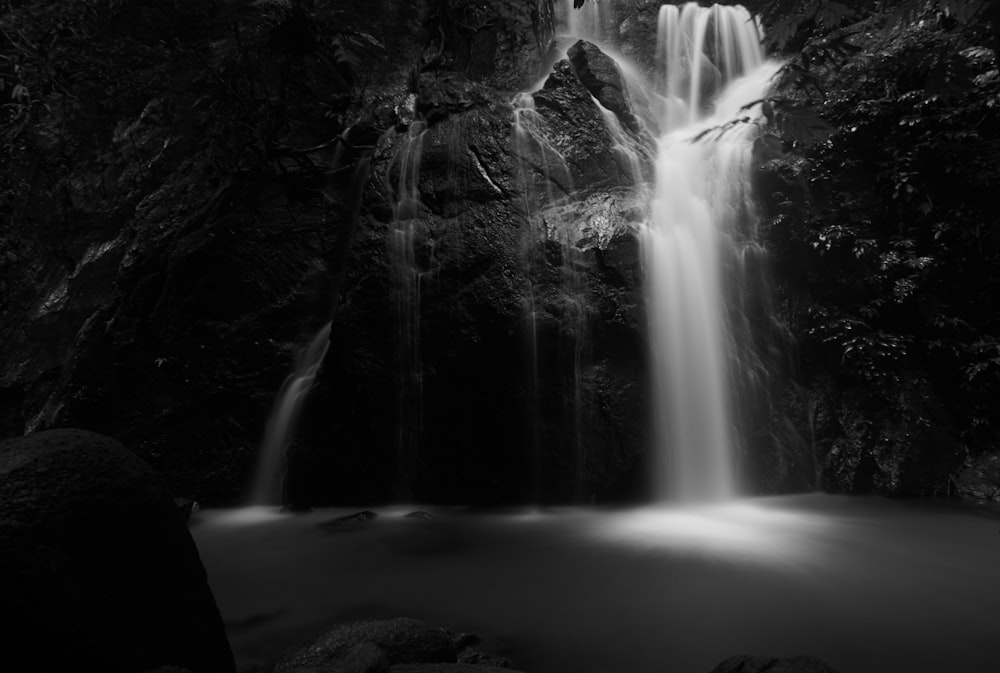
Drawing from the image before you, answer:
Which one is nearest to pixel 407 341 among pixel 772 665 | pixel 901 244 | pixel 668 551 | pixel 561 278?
pixel 561 278

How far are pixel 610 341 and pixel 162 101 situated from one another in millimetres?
9492

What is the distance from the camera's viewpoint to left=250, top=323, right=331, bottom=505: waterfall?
24.9ft

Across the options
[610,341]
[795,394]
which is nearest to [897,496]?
[795,394]

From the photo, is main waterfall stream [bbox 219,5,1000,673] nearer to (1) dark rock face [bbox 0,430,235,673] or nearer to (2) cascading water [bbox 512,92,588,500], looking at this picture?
(2) cascading water [bbox 512,92,588,500]

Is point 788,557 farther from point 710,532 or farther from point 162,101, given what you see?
point 162,101

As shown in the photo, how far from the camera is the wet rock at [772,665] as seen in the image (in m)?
2.45

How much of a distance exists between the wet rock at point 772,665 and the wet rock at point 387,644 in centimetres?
148

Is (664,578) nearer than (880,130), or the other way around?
(664,578)

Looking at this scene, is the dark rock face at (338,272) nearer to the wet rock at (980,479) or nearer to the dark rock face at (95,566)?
the wet rock at (980,479)

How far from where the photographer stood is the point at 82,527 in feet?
7.23

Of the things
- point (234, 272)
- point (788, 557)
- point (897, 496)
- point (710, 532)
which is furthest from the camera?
point (234, 272)

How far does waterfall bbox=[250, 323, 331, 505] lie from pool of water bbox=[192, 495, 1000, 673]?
109 cm

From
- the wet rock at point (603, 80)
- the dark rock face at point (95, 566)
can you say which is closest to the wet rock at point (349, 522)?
the dark rock face at point (95, 566)

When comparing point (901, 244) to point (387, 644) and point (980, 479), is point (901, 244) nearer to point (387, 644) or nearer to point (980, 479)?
point (980, 479)
